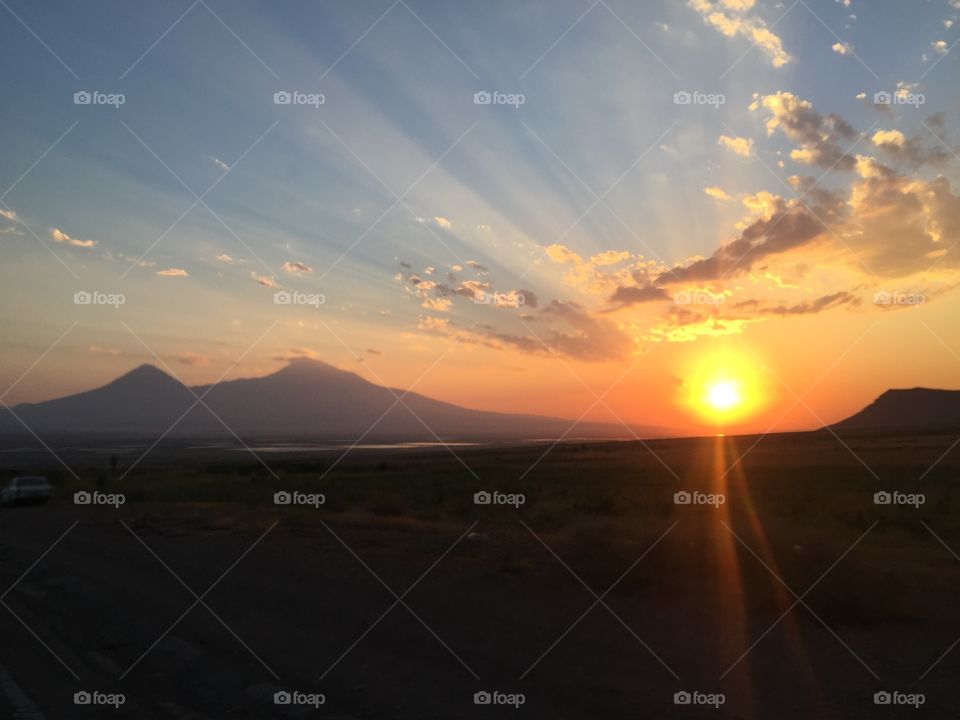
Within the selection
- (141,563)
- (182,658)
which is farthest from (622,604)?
(141,563)

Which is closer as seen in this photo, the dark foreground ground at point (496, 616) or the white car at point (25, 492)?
the dark foreground ground at point (496, 616)

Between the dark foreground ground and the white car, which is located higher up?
the white car

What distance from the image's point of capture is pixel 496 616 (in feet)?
38.5

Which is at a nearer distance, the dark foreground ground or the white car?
the dark foreground ground

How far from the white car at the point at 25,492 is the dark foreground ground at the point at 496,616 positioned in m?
16.3

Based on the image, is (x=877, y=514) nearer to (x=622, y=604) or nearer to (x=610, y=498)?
(x=610, y=498)

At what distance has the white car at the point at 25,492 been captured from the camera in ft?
119

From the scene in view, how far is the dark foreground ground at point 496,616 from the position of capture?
27.4ft

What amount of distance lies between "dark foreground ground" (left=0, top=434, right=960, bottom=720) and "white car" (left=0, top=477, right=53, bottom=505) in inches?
643

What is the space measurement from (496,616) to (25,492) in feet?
112

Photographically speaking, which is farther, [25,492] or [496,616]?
[25,492]

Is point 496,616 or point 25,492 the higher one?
point 25,492

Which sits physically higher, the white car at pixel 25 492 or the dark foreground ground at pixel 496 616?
the white car at pixel 25 492

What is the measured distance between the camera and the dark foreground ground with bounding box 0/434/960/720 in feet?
27.4
